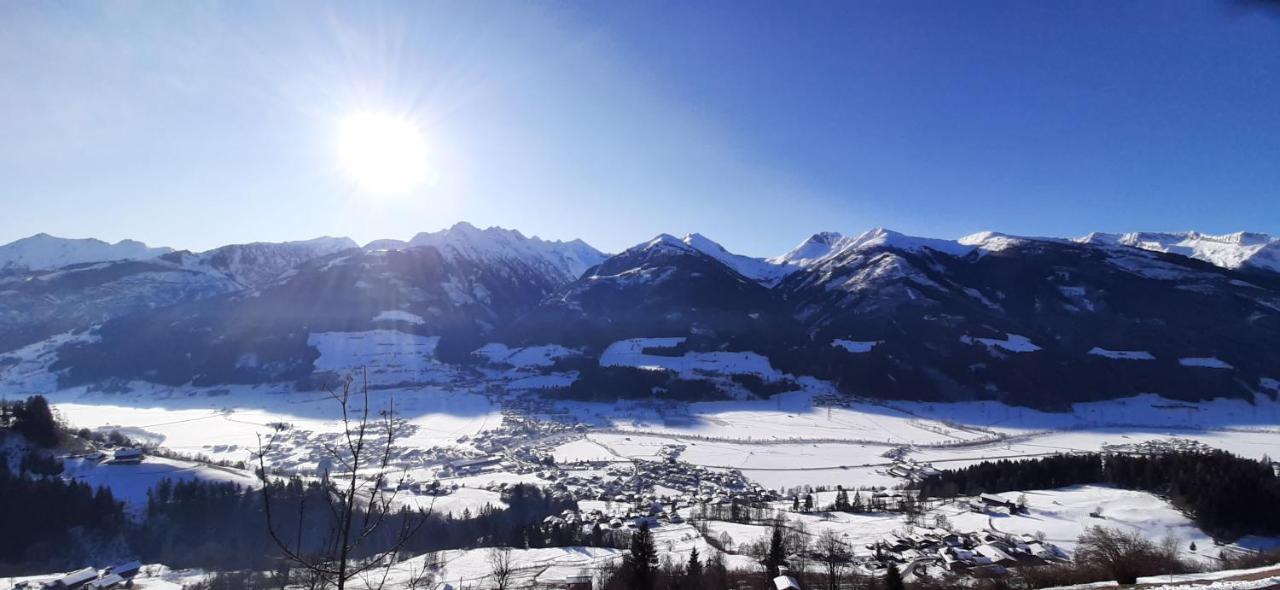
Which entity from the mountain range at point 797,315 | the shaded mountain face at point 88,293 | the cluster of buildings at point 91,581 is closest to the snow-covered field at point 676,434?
the cluster of buildings at point 91,581

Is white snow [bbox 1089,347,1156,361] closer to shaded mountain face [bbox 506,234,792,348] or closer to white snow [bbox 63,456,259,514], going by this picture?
shaded mountain face [bbox 506,234,792,348]

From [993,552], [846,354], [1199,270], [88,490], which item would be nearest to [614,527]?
[993,552]

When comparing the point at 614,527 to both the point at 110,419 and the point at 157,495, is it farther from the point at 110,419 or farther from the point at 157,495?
the point at 110,419

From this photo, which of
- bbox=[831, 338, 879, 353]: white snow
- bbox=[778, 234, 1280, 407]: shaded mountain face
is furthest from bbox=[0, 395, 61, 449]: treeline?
bbox=[831, 338, 879, 353]: white snow

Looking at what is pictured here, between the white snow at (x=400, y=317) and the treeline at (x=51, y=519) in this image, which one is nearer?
the treeline at (x=51, y=519)

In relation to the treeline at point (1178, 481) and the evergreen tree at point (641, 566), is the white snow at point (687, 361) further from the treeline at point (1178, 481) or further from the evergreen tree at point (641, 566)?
the evergreen tree at point (641, 566)

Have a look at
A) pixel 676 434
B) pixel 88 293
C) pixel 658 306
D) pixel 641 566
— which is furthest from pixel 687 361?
pixel 88 293

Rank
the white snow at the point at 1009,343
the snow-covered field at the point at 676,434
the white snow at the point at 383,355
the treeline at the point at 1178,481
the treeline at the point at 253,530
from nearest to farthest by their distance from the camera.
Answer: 1. the treeline at the point at 1178,481
2. the snow-covered field at the point at 676,434
3. the treeline at the point at 253,530
4. the white snow at the point at 1009,343
5. the white snow at the point at 383,355
